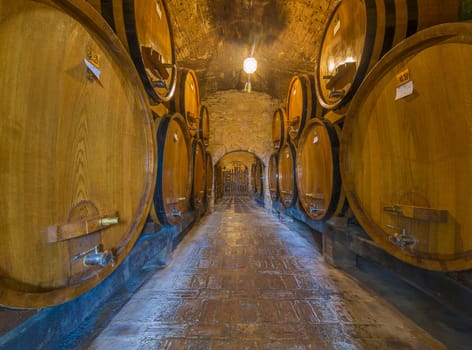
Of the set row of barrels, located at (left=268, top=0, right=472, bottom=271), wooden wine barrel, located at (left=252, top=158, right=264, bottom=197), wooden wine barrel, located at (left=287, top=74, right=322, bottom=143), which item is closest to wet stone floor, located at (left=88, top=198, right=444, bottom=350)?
row of barrels, located at (left=268, top=0, right=472, bottom=271)

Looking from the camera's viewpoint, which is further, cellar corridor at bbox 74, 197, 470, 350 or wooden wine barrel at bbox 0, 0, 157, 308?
cellar corridor at bbox 74, 197, 470, 350

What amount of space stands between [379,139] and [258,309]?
4.74ft

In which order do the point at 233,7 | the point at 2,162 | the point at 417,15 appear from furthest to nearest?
the point at 233,7
the point at 417,15
the point at 2,162

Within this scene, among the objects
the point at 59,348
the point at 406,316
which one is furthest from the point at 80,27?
the point at 406,316

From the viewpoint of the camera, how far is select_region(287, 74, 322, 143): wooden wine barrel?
2896mm

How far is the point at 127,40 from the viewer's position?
4.60 feet

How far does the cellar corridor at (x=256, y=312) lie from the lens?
123 centimetres

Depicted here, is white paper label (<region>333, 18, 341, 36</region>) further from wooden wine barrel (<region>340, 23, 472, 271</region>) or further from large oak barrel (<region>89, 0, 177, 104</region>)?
large oak barrel (<region>89, 0, 177, 104</region>)

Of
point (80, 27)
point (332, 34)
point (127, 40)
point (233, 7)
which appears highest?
point (233, 7)

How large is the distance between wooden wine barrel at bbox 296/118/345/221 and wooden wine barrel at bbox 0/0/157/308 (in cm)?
172

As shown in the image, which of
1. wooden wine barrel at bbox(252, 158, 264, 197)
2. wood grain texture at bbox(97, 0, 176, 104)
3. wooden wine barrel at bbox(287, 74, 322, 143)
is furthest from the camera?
wooden wine barrel at bbox(252, 158, 264, 197)

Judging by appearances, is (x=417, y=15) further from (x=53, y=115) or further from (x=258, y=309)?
(x=258, y=309)

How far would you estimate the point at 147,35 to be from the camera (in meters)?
1.67

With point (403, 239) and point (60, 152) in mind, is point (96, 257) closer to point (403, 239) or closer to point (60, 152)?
point (60, 152)
